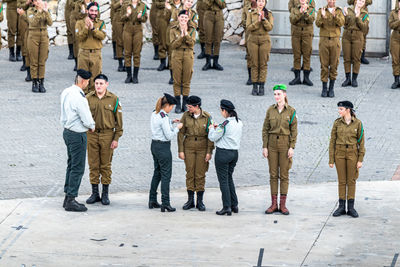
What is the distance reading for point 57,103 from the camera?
16.8 meters

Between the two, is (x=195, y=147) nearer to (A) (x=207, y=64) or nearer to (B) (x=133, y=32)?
(B) (x=133, y=32)

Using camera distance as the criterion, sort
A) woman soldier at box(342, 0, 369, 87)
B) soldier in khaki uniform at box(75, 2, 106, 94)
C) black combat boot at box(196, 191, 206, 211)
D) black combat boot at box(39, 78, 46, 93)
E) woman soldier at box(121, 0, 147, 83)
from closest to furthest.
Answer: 1. black combat boot at box(196, 191, 206, 211)
2. soldier in khaki uniform at box(75, 2, 106, 94)
3. black combat boot at box(39, 78, 46, 93)
4. woman soldier at box(342, 0, 369, 87)
5. woman soldier at box(121, 0, 147, 83)

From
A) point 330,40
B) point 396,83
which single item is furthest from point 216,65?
point 396,83

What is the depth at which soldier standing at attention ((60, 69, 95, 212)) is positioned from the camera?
36.3ft

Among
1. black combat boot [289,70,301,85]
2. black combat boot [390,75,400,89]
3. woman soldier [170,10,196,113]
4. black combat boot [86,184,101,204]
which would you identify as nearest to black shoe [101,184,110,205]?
black combat boot [86,184,101,204]

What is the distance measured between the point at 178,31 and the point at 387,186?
5392 mm

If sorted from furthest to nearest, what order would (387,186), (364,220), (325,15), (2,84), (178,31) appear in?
(2,84) → (325,15) → (178,31) → (387,186) → (364,220)

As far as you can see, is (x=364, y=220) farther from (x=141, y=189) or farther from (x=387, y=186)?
(x=141, y=189)

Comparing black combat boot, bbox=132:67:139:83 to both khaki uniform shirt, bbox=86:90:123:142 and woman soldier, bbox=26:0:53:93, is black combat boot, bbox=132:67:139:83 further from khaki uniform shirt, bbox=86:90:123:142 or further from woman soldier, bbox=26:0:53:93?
khaki uniform shirt, bbox=86:90:123:142

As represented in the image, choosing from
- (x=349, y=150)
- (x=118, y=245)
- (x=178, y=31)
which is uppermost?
(x=178, y=31)

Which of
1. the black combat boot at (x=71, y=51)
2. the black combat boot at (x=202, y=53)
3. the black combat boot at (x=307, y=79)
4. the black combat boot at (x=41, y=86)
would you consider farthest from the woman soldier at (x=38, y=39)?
the black combat boot at (x=307, y=79)

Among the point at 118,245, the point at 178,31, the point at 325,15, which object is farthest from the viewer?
the point at 325,15

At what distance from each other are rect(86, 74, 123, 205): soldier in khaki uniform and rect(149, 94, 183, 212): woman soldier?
24.9 inches

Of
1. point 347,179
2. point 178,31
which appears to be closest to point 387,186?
point 347,179
